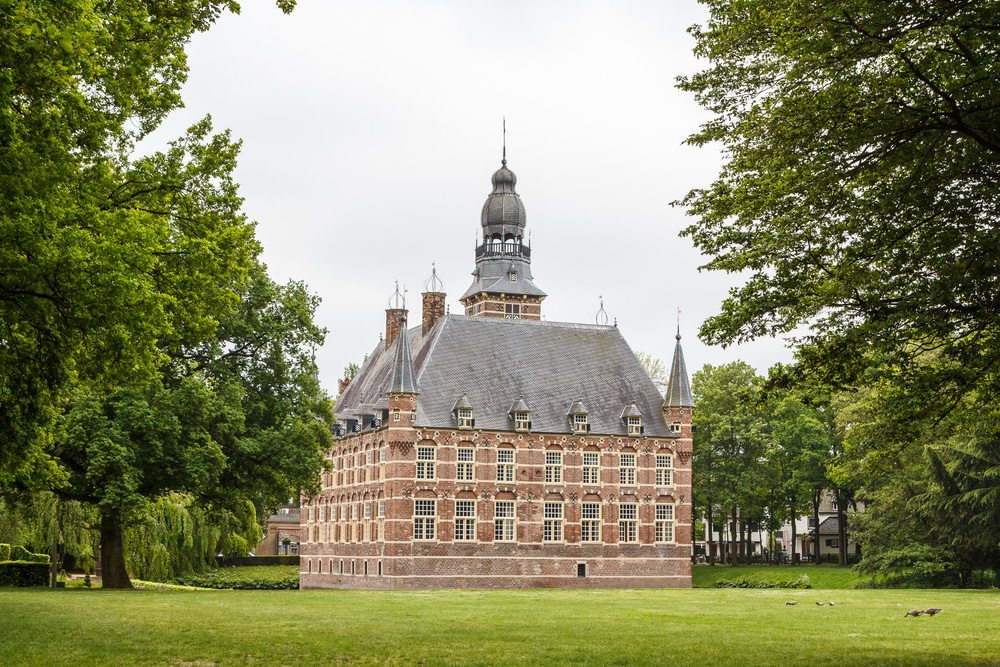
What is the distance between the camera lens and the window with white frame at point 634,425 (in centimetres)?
6394

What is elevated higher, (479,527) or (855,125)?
(855,125)

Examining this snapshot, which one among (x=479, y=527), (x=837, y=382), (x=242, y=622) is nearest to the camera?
(x=837, y=382)

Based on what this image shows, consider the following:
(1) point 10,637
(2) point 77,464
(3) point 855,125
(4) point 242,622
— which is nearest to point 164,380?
(2) point 77,464

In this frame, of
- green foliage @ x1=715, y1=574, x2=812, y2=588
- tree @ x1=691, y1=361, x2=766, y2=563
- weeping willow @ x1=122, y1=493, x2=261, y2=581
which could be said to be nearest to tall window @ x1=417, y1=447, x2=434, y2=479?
weeping willow @ x1=122, y1=493, x2=261, y2=581

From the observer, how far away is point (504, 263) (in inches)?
3093

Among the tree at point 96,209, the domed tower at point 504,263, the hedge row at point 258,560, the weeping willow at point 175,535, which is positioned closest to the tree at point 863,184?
the tree at point 96,209

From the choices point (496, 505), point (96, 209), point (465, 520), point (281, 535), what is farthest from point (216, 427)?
point (281, 535)

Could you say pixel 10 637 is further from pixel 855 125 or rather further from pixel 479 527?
pixel 479 527

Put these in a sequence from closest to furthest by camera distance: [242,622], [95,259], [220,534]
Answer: [95,259] < [242,622] < [220,534]

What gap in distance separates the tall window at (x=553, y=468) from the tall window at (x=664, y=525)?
608 cm

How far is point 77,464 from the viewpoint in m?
36.1

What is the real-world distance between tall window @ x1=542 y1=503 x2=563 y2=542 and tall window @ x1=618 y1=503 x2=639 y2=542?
3424 mm

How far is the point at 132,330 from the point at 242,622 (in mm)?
9340

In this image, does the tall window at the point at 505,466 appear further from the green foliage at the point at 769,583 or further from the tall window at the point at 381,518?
the green foliage at the point at 769,583
